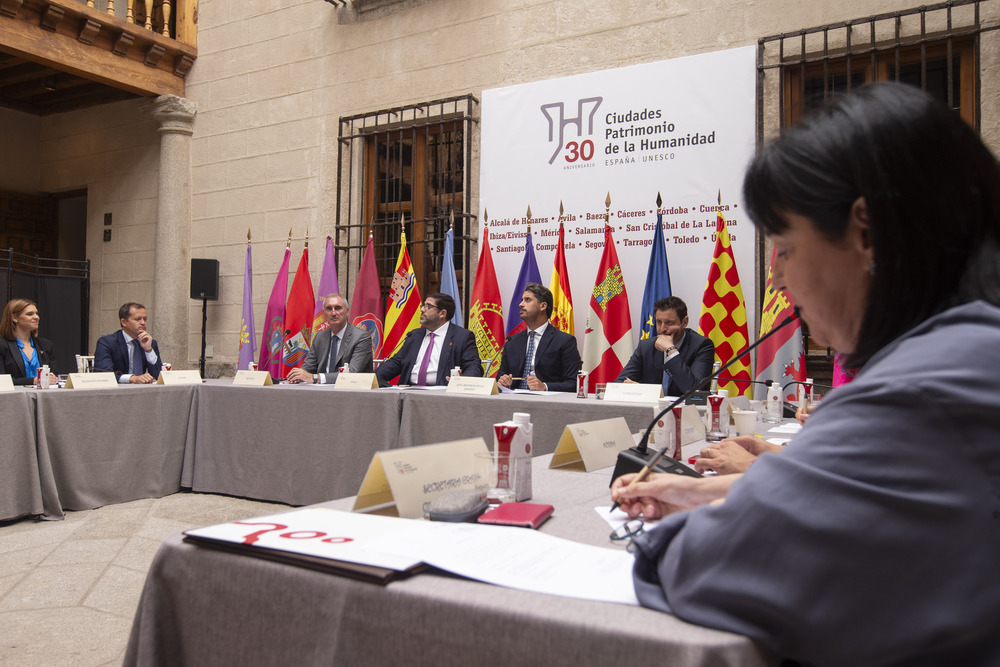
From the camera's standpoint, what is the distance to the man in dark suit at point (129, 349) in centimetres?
464

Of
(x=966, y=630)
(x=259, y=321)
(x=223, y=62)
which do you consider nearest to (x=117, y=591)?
(x=966, y=630)

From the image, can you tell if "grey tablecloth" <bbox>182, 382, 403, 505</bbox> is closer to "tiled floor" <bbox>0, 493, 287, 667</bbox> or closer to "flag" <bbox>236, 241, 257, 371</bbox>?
"tiled floor" <bbox>0, 493, 287, 667</bbox>

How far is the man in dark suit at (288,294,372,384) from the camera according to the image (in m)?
4.84

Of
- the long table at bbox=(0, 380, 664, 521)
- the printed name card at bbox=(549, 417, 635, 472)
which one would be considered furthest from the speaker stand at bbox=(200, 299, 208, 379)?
the printed name card at bbox=(549, 417, 635, 472)

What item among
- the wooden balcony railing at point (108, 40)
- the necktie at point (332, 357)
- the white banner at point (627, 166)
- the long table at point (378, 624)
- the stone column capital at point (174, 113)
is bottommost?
the long table at point (378, 624)

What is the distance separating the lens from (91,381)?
384 cm

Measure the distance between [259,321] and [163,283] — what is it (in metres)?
1.28

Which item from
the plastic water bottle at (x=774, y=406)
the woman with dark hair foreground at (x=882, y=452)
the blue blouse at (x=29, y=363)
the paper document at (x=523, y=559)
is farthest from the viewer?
the blue blouse at (x=29, y=363)

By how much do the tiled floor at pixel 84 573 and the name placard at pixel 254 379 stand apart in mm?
690

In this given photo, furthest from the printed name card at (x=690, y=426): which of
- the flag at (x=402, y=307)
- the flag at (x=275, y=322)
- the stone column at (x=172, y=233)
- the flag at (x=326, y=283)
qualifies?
the stone column at (x=172, y=233)

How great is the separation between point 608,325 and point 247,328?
3483mm

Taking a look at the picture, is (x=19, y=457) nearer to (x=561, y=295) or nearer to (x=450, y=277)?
(x=450, y=277)

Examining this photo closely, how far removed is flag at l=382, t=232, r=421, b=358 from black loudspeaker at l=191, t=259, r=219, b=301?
222 cm

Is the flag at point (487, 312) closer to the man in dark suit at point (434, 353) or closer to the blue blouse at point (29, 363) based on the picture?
the man in dark suit at point (434, 353)
